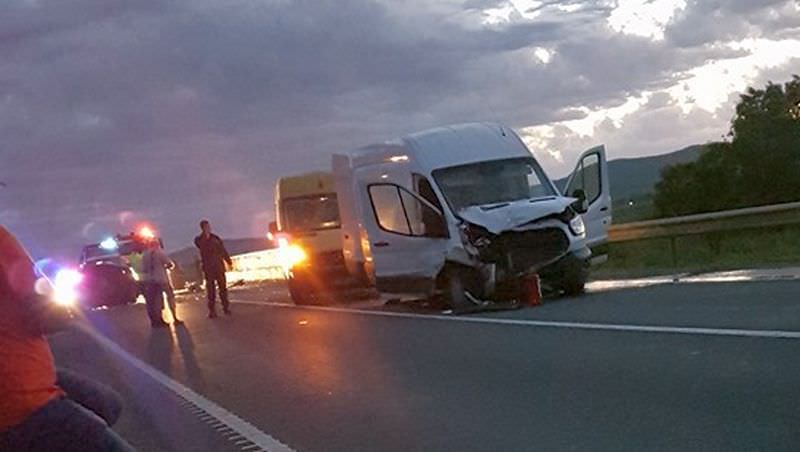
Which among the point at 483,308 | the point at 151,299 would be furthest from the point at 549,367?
the point at 151,299

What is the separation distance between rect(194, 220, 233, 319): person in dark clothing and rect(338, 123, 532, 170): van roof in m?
5.54

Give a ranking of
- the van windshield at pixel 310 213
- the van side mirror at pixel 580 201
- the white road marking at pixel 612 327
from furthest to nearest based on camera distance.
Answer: the van windshield at pixel 310 213, the van side mirror at pixel 580 201, the white road marking at pixel 612 327

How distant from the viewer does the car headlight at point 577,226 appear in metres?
18.6

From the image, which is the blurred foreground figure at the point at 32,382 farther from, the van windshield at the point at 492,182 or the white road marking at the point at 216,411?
the van windshield at the point at 492,182

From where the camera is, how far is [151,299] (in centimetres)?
2444

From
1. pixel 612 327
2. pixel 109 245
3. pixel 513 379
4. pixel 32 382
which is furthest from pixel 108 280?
pixel 32 382

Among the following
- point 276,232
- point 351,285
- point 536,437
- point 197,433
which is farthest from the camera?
point 276,232

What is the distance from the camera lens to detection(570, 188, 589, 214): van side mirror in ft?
63.1

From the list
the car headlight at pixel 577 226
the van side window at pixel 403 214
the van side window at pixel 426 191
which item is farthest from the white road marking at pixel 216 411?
the car headlight at pixel 577 226

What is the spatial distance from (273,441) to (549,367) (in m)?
2.97

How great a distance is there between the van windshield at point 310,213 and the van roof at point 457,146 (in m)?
6.45

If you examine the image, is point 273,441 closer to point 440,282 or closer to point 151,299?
point 440,282

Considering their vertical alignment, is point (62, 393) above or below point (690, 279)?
above

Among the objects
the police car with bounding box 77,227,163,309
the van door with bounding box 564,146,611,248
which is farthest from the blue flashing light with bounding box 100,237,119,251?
the van door with bounding box 564,146,611,248
